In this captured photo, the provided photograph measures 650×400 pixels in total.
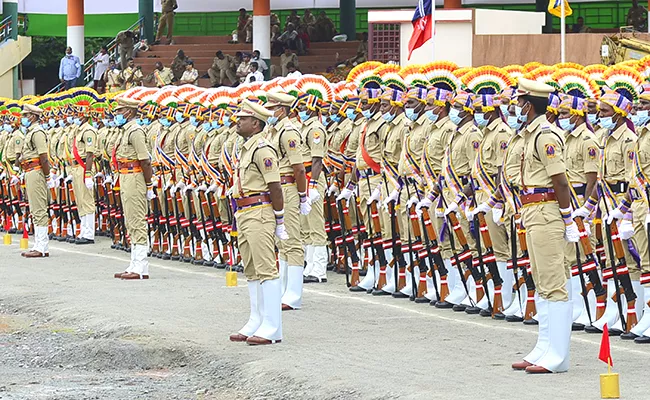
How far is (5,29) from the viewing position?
45719mm

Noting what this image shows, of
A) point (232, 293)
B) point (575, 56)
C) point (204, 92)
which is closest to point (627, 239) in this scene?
point (232, 293)

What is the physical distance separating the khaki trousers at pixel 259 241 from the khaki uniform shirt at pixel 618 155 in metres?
3.09

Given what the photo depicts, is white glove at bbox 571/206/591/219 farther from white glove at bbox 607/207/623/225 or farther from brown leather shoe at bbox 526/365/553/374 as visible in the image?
brown leather shoe at bbox 526/365/553/374

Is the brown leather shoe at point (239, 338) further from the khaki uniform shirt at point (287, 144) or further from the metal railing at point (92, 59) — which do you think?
the metal railing at point (92, 59)

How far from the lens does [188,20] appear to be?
4941 centimetres

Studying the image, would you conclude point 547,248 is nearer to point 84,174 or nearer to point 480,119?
point 480,119

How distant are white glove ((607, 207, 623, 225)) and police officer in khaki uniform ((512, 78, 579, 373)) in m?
1.90

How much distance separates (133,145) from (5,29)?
92.9ft

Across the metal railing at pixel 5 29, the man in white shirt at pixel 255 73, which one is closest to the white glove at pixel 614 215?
the man in white shirt at pixel 255 73

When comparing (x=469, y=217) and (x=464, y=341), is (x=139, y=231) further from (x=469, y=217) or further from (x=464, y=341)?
(x=464, y=341)

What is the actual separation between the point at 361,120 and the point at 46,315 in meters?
4.63

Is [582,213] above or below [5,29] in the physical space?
below

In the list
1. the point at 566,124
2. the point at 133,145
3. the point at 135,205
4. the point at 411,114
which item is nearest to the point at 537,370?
the point at 566,124

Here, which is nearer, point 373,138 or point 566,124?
point 566,124
